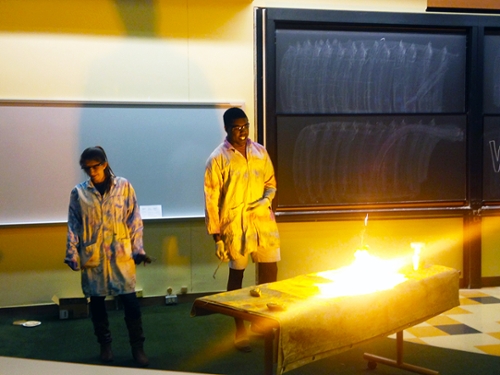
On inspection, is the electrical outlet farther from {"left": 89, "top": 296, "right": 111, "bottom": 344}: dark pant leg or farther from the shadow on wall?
the shadow on wall

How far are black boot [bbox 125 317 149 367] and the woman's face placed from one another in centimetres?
93

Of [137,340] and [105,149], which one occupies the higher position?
[105,149]

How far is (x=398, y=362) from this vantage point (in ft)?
12.6

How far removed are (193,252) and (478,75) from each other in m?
3.33

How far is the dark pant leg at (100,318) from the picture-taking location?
161 inches

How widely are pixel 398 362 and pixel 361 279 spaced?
76 centimetres

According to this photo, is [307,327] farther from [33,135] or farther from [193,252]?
[33,135]

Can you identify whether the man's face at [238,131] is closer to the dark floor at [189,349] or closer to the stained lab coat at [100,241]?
the stained lab coat at [100,241]

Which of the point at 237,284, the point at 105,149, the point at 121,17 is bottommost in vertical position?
the point at 237,284

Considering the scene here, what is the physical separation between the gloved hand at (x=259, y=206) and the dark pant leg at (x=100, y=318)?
1.18m

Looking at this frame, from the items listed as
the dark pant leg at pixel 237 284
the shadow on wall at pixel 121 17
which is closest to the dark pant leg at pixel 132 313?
the dark pant leg at pixel 237 284

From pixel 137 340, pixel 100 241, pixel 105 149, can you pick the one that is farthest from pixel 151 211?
pixel 137 340

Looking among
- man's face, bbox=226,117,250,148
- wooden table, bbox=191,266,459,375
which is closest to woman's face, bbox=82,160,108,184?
man's face, bbox=226,117,250,148

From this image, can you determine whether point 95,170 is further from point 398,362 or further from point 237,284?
point 398,362
